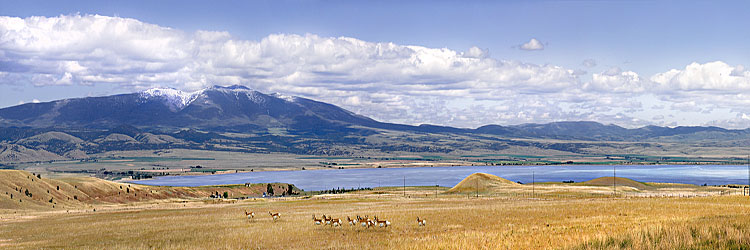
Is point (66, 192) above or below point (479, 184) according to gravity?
below

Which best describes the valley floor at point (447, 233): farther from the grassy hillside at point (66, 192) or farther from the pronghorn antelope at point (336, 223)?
the grassy hillside at point (66, 192)

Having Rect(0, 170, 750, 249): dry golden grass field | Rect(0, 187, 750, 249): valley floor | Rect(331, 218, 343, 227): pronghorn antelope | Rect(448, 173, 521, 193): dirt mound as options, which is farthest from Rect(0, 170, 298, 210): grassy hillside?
Rect(331, 218, 343, 227): pronghorn antelope

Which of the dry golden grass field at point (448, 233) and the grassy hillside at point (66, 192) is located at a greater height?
the dry golden grass field at point (448, 233)

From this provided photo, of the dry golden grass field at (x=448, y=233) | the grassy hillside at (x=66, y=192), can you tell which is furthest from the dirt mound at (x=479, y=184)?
the dry golden grass field at (x=448, y=233)

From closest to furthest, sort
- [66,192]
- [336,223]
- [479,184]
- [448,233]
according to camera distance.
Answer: [448,233] → [336,223] → [66,192] → [479,184]

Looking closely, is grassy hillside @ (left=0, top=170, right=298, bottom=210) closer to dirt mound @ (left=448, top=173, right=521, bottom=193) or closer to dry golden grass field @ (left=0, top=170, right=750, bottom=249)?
dry golden grass field @ (left=0, top=170, right=750, bottom=249)

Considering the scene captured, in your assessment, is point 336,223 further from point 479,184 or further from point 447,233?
point 479,184

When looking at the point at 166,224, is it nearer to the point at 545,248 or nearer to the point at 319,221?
the point at 319,221

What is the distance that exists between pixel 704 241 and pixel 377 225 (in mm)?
19679

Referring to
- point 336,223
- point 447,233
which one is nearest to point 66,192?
point 336,223

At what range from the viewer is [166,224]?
4491 centimetres

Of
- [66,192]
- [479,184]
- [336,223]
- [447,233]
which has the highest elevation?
[447,233]

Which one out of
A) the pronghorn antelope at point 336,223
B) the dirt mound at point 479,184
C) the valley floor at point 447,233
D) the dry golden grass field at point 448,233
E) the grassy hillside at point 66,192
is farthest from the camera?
the dirt mound at point 479,184

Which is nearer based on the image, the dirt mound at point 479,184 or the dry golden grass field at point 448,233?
the dry golden grass field at point 448,233
